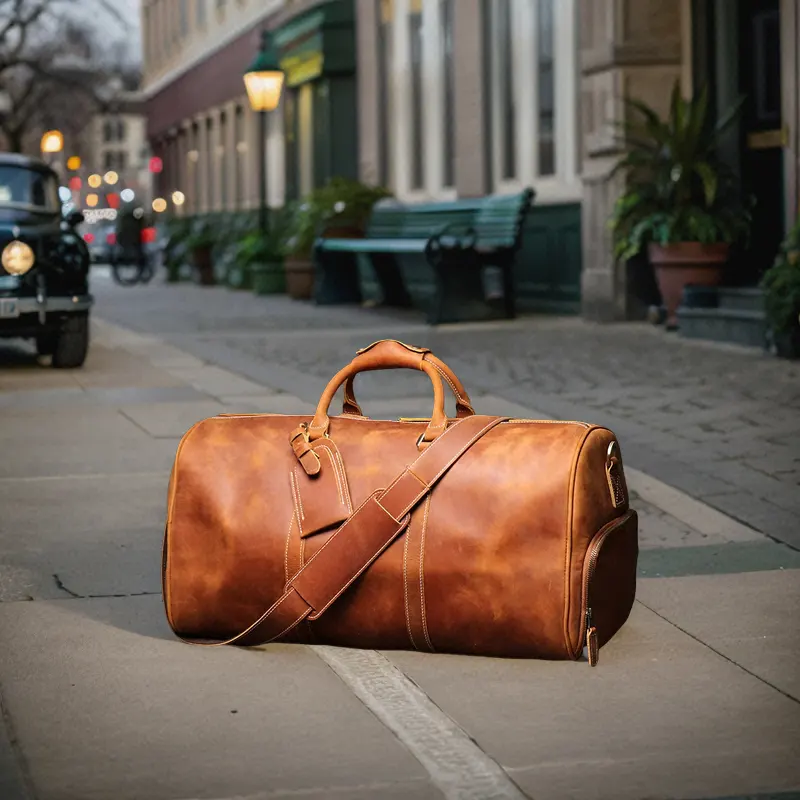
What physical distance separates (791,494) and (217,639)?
2878mm

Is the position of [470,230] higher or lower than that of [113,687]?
higher

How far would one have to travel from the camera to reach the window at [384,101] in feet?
77.2

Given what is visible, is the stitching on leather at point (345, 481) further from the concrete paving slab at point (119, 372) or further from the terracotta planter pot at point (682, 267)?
the terracotta planter pot at point (682, 267)

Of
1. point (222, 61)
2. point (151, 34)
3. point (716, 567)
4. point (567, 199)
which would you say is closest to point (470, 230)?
point (567, 199)

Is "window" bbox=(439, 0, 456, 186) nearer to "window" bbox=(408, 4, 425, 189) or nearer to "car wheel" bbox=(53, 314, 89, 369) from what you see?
"window" bbox=(408, 4, 425, 189)

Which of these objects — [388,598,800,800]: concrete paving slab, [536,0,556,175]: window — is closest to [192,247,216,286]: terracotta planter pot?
[536,0,556,175]: window

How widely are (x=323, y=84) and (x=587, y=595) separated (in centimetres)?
2228

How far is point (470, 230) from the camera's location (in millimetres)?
17219

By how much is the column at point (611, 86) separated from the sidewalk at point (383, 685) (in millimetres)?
8027

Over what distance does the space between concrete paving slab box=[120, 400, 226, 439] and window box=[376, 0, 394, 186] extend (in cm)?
1414

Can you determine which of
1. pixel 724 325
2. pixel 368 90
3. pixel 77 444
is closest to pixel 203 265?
pixel 368 90

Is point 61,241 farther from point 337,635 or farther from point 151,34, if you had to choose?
point 151,34

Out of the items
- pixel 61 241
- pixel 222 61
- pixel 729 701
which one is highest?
pixel 222 61

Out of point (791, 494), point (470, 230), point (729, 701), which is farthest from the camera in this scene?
point (470, 230)
